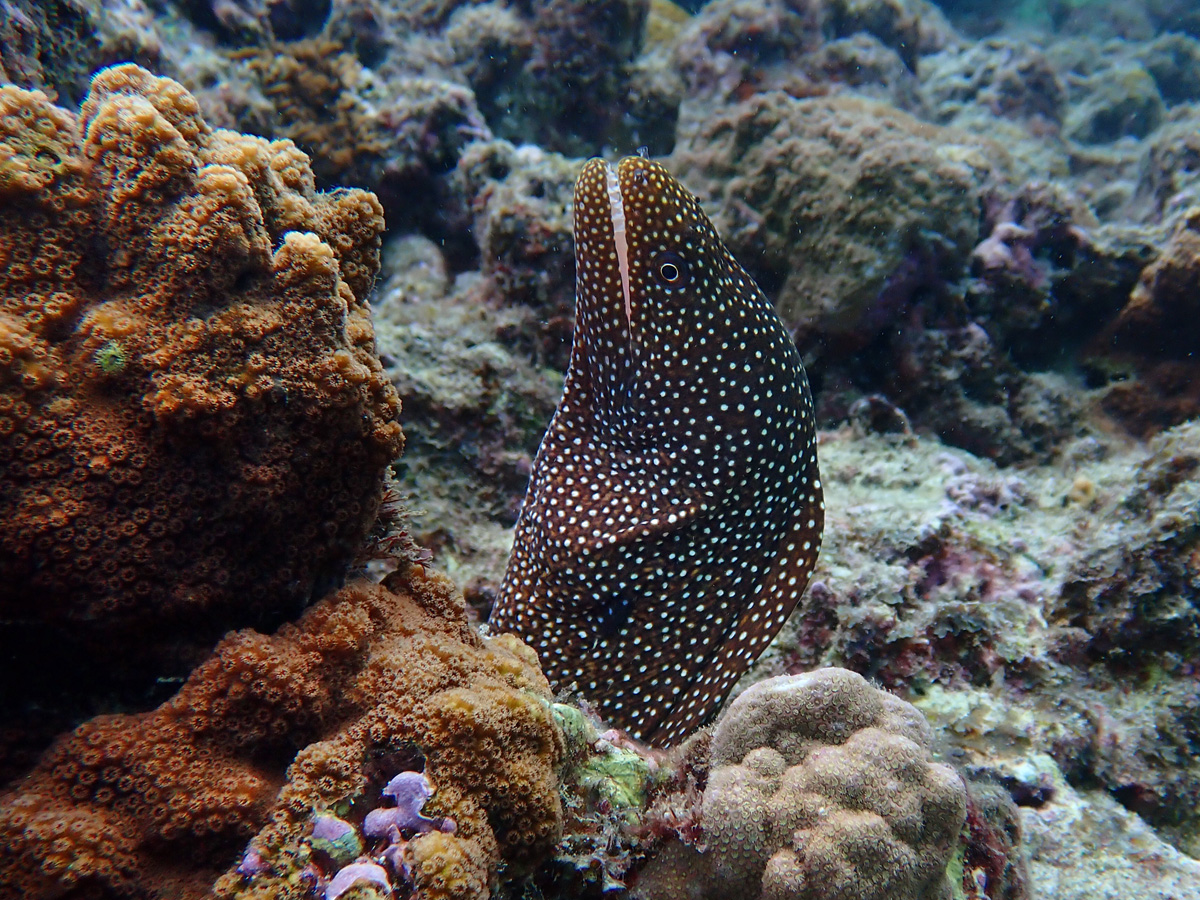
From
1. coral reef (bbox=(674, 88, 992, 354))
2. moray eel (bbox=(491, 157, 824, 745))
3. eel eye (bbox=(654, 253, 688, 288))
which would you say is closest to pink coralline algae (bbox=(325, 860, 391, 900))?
moray eel (bbox=(491, 157, 824, 745))

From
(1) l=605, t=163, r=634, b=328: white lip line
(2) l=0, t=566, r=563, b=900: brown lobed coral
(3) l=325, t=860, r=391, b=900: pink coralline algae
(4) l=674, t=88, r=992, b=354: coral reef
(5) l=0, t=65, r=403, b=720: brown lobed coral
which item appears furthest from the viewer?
(4) l=674, t=88, r=992, b=354: coral reef

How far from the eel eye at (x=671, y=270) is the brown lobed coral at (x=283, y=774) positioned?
2.23m

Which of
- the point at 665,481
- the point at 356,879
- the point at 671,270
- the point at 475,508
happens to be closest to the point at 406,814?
the point at 356,879

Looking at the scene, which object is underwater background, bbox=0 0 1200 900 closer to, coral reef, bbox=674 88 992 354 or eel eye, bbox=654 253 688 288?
coral reef, bbox=674 88 992 354

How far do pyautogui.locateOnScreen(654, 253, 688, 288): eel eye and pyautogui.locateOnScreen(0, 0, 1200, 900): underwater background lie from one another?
152 centimetres

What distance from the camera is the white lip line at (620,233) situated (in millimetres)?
3287

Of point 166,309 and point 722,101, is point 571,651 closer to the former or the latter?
point 166,309

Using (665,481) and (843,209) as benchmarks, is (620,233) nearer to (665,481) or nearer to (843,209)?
(665,481)

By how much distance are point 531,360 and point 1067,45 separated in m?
19.4

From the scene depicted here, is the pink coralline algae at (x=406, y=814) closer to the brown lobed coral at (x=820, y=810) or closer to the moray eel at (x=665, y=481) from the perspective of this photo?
the brown lobed coral at (x=820, y=810)

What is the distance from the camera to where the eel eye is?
3.37 metres

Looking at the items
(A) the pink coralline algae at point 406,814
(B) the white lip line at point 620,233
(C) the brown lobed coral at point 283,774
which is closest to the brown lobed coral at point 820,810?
(C) the brown lobed coral at point 283,774

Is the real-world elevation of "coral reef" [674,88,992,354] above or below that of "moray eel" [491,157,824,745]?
above

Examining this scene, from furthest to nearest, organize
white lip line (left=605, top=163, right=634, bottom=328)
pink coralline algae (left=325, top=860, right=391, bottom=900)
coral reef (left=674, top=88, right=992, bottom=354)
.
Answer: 1. coral reef (left=674, top=88, right=992, bottom=354)
2. white lip line (left=605, top=163, right=634, bottom=328)
3. pink coralline algae (left=325, top=860, right=391, bottom=900)
